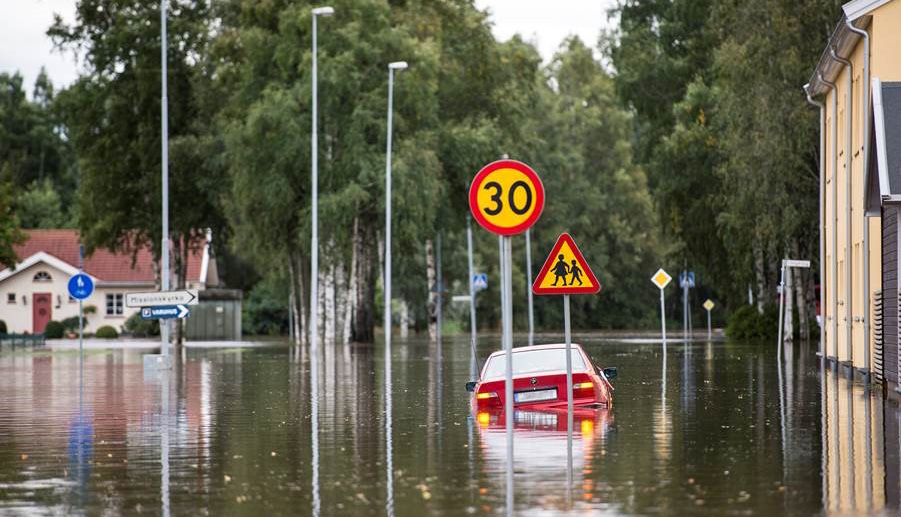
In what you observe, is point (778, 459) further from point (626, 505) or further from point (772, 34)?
point (772, 34)

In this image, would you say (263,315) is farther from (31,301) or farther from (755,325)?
(755,325)

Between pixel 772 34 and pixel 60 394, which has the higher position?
pixel 772 34

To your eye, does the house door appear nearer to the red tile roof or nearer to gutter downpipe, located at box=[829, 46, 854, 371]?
the red tile roof

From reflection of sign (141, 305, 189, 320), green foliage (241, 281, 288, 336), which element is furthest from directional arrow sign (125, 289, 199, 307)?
green foliage (241, 281, 288, 336)

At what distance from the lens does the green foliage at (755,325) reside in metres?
64.8

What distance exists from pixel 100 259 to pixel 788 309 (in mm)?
59229

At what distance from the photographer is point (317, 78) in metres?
64.2

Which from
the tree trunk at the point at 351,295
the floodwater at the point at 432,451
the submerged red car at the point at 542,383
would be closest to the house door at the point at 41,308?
the tree trunk at the point at 351,295

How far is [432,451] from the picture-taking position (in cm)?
1697

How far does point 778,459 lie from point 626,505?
12.4 ft

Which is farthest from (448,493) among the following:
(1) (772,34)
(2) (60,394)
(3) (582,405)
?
(1) (772,34)

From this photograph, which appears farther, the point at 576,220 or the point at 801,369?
the point at 576,220

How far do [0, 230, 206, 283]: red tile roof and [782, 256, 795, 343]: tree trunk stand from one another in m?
49.4

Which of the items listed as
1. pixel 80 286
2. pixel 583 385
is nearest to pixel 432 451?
pixel 583 385
